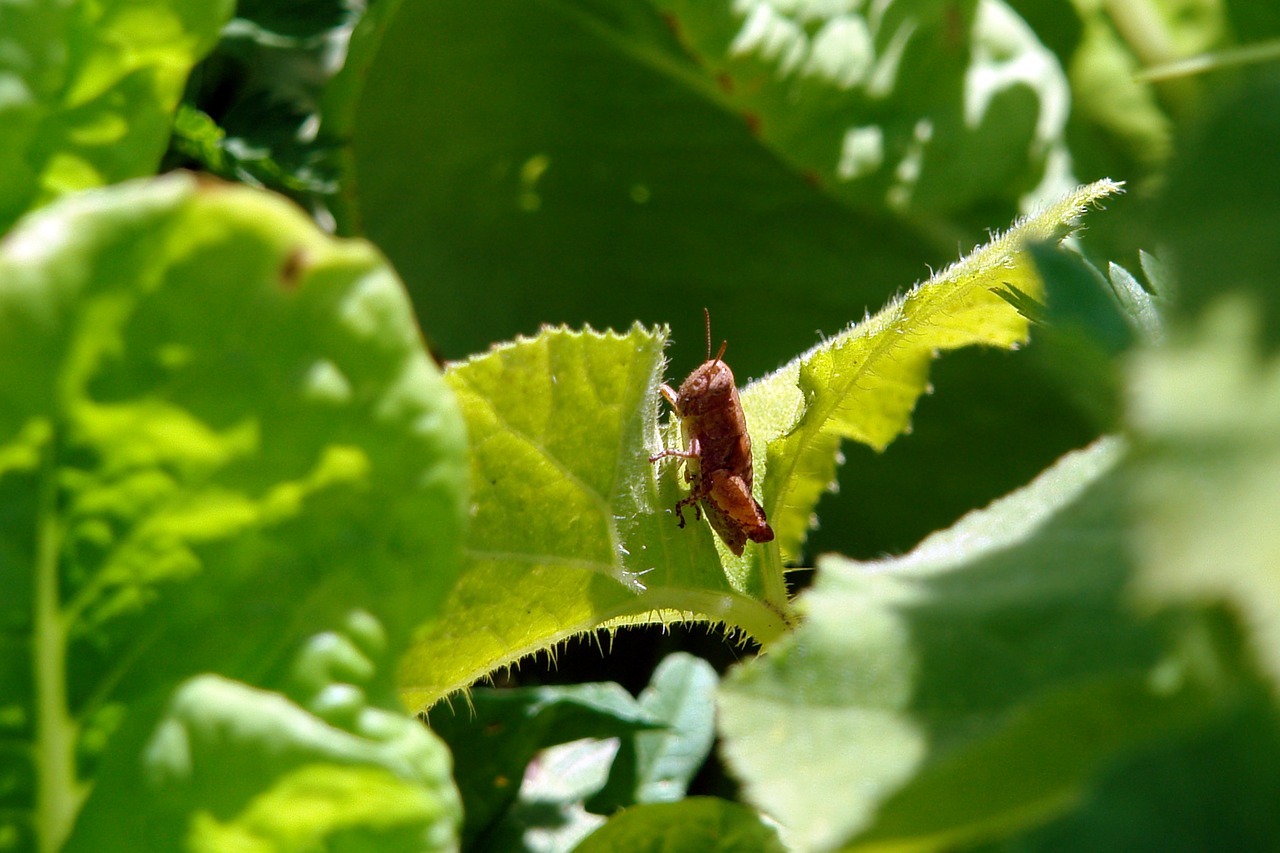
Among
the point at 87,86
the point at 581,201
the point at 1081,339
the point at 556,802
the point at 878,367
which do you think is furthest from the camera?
the point at 581,201

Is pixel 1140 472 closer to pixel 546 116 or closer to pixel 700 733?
pixel 700 733

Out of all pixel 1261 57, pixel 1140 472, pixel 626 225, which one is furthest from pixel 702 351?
pixel 1140 472

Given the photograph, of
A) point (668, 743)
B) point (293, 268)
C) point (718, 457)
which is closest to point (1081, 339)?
point (293, 268)

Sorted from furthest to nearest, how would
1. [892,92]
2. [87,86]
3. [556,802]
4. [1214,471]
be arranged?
[892,92] → [556,802] → [87,86] → [1214,471]

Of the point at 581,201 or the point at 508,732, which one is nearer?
the point at 508,732

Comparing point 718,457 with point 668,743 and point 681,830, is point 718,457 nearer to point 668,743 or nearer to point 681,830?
point 668,743

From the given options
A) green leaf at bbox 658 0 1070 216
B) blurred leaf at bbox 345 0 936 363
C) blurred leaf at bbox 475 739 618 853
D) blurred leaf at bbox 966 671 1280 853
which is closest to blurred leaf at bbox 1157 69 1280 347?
blurred leaf at bbox 966 671 1280 853
